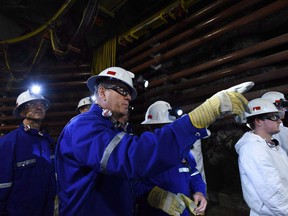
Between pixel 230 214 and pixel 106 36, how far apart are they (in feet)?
14.2

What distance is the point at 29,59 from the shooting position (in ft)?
17.6

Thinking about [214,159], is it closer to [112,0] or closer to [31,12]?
[112,0]

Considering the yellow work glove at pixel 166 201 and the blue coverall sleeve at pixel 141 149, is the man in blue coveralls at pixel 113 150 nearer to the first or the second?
the blue coverall sleeve at pixel 141 149

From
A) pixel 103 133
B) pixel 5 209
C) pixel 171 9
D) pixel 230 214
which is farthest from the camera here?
pixel 171 9

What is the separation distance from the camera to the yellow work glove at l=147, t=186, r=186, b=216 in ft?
5.87

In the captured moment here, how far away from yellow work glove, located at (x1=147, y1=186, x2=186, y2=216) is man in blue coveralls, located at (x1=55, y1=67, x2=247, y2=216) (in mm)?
436

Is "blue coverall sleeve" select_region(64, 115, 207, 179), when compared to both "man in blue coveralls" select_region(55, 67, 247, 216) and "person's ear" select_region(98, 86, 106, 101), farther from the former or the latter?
"person's ear" select_region(98, 86, 106, 101)

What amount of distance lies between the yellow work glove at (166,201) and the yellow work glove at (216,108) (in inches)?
40.2

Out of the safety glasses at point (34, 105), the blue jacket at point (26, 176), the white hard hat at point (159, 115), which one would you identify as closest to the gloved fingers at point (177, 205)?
the white hard hat at point (159, 115)

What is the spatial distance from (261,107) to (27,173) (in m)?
2.78

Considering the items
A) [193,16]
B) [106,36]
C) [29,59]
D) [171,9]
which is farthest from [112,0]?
[29,59]

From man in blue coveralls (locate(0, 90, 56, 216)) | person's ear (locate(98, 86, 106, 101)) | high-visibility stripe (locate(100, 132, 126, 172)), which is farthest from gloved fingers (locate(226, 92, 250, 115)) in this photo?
man in blue coveralls (locate(0, 90, 56, 216))

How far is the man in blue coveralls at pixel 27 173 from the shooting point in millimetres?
2211

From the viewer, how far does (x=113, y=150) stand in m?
1.06
